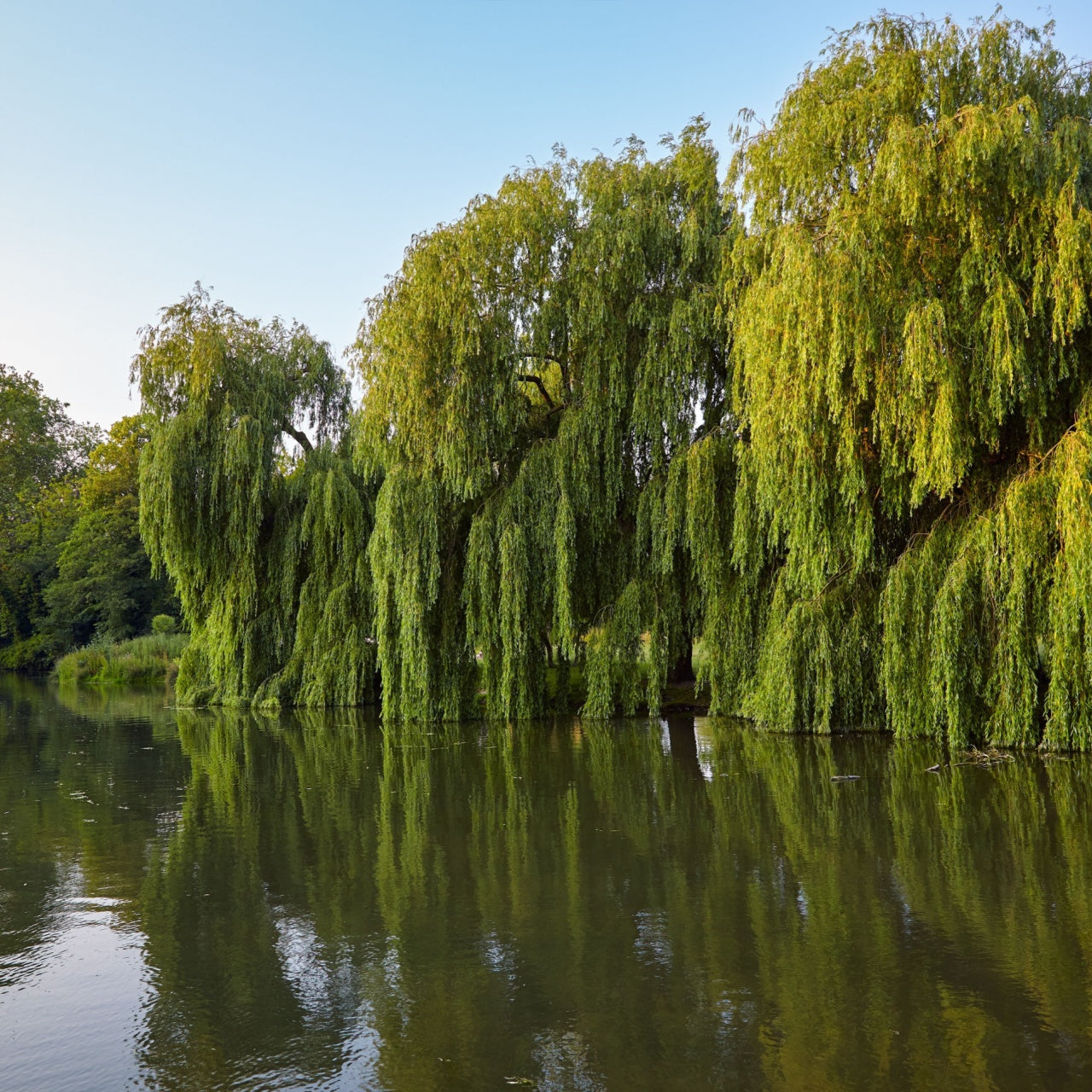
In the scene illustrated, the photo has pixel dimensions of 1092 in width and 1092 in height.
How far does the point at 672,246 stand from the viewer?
16547 mm

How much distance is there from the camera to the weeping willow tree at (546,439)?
637 inches

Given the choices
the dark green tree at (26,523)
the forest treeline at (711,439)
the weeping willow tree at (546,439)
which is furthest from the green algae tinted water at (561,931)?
the dark green tree at (26,523)

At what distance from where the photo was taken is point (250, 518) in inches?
787

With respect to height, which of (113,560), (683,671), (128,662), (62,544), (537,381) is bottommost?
(683,671)

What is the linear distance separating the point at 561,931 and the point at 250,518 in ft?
51.1

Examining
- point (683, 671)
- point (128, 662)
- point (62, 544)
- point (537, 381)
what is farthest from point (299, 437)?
point (62, 544)

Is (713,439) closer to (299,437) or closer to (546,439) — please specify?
(546,439)

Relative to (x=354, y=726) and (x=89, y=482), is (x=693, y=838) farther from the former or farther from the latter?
(x=89, y=482)

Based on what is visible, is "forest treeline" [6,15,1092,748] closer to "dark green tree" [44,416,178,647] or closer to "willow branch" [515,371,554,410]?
"willow branch" [515,371,554,410]

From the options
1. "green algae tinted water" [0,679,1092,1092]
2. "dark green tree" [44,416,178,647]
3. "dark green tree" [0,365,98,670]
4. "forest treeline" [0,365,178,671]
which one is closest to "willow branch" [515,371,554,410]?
"green algae tinted water" [0,679,1092,1092]

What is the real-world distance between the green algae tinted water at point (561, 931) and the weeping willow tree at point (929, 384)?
59.0 inches

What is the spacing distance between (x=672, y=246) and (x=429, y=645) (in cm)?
762

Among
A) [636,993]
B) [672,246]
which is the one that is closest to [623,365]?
[672,246]

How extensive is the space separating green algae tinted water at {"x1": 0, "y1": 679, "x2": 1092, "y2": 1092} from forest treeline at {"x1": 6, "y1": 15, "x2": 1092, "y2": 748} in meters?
2.28
